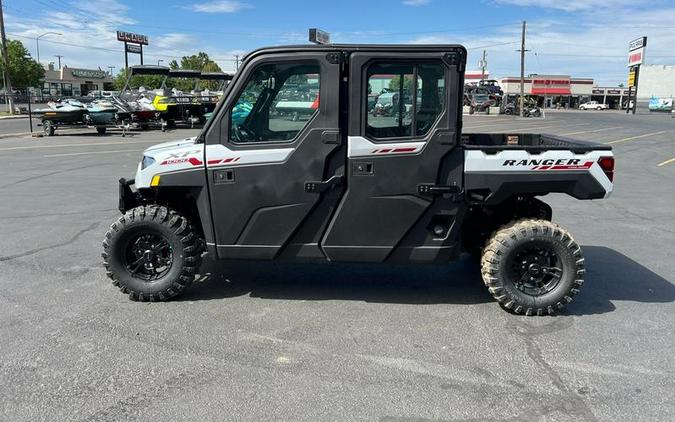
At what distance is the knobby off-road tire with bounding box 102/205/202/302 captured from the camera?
15.5 ft

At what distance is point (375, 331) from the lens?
4281 millimetres

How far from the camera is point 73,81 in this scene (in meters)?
105

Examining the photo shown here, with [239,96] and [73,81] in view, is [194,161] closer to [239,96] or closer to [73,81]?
[239,96]

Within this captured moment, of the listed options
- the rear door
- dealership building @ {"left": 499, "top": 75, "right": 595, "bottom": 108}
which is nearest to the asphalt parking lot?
the rear door

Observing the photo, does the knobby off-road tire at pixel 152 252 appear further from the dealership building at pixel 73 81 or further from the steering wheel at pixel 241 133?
the dealership building at pixel 73 81

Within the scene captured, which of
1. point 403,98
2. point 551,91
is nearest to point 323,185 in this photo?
point 403,98

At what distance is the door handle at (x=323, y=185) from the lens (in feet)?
14.5

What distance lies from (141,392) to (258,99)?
242 cm

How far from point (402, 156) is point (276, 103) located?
1.13 m

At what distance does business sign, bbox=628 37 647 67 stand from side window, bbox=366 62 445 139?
3222 inches

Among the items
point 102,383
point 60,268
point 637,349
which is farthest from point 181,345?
point 637,349

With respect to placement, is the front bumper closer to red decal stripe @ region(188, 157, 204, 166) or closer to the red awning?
red decal stripe @ region(188, 157, 204, 166)

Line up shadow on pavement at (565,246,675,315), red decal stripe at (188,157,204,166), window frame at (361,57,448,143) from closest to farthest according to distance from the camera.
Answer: window frame at (361,57,448,143), red decal stripe at (188,157,204,166), shadow on pavement at (565,246,675,315)

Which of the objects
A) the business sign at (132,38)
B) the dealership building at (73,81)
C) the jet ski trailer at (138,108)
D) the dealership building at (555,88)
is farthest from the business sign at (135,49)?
the dealership building at (555,88)
